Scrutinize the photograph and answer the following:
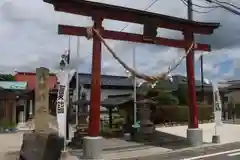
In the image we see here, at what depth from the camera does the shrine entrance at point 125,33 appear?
1215 cm

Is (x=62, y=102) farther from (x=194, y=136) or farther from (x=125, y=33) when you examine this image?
(x=194, y=136)

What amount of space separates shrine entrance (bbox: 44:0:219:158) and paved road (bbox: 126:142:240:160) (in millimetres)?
768

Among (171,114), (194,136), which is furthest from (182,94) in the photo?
(194,136)

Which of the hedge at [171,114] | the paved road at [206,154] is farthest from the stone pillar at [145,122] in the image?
the hedge at [171,114]

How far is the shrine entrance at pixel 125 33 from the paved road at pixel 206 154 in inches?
30.2

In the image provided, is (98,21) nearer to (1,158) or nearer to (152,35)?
(152,35)

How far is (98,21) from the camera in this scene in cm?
1275

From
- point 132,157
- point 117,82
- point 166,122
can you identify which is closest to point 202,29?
point 132,157

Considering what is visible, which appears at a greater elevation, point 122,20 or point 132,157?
point 122,20

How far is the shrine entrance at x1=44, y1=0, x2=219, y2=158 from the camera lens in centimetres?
1215

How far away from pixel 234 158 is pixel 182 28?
235 inches

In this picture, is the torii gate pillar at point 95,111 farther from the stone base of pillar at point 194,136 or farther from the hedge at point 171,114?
the hedge at point 171,114

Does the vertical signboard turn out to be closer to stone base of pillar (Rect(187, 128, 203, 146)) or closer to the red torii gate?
the red torii gate

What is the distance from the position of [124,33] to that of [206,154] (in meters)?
5.79
